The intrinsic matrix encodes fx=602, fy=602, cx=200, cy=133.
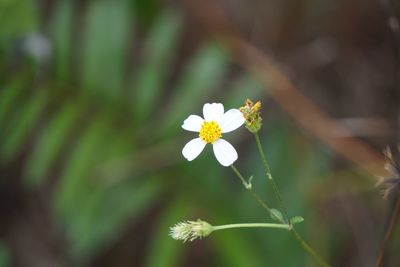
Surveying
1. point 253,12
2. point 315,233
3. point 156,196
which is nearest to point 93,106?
point 156,196

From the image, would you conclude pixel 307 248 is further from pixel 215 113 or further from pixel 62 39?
pixel 62 39

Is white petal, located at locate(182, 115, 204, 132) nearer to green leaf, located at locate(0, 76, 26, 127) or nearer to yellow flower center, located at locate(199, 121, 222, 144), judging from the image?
yellow flower center, located at locate(199, 121, 222, 144)

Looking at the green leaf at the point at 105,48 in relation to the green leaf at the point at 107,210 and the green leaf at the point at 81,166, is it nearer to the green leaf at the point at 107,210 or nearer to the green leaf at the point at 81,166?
the green leaf at the point at 81,166

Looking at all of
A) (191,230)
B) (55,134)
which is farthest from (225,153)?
(55,134)

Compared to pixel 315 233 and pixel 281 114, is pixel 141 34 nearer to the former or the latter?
pixel 281 114

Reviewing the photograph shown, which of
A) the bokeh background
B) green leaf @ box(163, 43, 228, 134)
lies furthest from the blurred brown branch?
green leaf @ box(163, 43, 228, 134)

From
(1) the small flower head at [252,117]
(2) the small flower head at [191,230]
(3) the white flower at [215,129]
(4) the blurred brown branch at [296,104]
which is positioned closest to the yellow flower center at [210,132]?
(3) the white flower at [215,129]

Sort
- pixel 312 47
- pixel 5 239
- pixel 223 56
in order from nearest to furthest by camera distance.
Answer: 1. pixel 223 56
2. pixel 5 239
3. pixel 312 47
